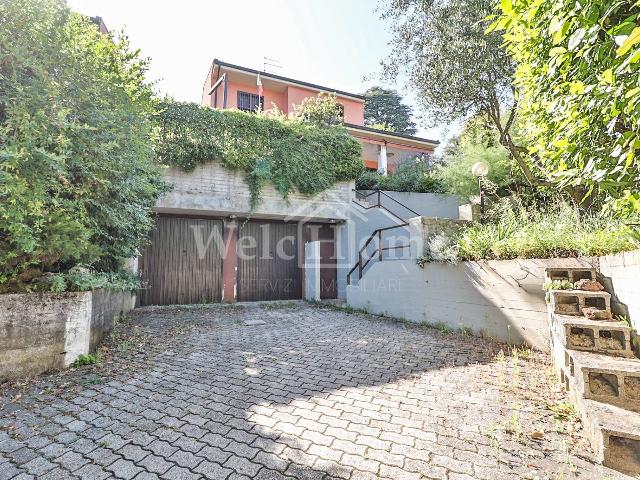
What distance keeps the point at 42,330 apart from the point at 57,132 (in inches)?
79.8

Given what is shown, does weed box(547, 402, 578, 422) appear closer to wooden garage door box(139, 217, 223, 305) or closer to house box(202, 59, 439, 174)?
wooden garage door box(139, 217, 223, 305)

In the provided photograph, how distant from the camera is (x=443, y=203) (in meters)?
12.8

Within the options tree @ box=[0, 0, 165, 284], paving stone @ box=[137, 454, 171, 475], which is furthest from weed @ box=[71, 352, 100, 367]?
paving stone @ box=[137, 454, 171, 475]

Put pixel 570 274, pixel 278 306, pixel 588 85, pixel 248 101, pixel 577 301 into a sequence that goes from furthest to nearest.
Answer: pixel 248 101 → pixel 278 306 → pixel 570 274 → pixel 577 301 → pixel 588 85

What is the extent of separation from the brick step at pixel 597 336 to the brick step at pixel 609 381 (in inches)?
8.3

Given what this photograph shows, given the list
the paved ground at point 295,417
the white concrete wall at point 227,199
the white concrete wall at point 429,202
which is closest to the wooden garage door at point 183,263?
the white concrete wall at point 227,199

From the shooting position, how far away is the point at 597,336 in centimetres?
261

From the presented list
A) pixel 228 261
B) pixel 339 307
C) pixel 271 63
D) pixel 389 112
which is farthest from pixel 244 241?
pixel 389 112

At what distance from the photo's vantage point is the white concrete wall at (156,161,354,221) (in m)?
8.27

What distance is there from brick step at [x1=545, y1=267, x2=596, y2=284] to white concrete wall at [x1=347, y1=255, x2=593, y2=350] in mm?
115

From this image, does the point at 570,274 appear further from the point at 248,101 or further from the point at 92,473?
the point at 248,101

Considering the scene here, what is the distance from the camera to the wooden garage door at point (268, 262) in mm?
9844

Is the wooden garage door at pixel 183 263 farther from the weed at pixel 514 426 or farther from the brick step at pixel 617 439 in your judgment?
the brick step at pixel 617 439

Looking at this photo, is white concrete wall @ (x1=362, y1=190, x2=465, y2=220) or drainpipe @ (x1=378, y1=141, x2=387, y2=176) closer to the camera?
white concrete wall @ (x1=362, y1=190, x2=465, y2=220)
